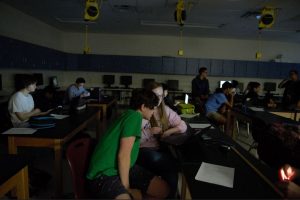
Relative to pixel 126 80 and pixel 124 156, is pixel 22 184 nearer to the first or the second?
pixel 124 156

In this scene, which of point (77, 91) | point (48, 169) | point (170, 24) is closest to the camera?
point (48, 169)

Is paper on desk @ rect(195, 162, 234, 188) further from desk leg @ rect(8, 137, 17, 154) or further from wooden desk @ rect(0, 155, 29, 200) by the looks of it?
desk leg @ rect(8, 137, 17, 154)

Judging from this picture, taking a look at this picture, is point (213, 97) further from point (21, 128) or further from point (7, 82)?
point (7, 82)

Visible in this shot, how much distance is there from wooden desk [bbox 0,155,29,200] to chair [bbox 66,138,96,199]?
0.32 meters

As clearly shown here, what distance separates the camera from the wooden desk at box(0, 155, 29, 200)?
1.28 m

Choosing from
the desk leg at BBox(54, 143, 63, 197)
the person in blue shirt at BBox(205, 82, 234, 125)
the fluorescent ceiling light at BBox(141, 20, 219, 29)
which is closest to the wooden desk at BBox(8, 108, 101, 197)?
the desk leg at BBox(54, 143, 63, 197)

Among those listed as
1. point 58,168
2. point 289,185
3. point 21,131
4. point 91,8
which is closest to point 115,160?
point 289,185

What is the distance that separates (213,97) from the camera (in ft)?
14.2

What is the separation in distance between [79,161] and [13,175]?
372mm

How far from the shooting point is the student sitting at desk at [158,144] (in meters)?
1.93

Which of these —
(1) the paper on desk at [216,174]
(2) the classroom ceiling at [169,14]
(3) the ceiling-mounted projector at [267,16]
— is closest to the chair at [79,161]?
(1) the paper on desk at [216,174]

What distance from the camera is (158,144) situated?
2.20 metres

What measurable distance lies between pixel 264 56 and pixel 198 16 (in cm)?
451

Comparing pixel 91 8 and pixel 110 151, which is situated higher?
pixel 91 8
